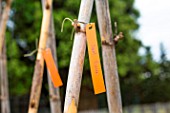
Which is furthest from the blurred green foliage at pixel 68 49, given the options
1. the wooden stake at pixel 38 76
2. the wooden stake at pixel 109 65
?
the wooden stake at pixel 109 65

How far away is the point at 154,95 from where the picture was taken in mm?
5180

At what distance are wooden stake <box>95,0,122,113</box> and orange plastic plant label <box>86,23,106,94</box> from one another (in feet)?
0.14

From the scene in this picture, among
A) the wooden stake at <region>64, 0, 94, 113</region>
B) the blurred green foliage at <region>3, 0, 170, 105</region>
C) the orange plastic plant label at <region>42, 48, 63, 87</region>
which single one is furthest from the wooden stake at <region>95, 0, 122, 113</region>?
the blurred green foliage at <region>3, 0, 170, 105</region>

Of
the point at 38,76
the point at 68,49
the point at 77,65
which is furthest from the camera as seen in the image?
the point at 68,49

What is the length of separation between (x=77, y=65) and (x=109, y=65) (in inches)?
3.6

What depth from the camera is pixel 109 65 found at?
2.39ft

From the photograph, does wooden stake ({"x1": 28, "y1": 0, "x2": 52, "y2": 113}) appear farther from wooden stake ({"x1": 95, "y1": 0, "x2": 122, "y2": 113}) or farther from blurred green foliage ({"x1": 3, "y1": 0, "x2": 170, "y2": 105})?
blurred green foliage ({"x1": 3, "y1": 0, "x2": 170, "y2": 105})

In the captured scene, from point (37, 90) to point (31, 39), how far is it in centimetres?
342

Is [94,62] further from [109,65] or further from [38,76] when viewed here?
[38,76]

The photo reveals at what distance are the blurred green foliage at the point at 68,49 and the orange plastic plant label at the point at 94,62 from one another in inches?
111

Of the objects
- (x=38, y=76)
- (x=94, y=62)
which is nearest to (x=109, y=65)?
(x=94, y=62)

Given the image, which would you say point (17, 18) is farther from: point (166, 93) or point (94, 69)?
point (94, 69)

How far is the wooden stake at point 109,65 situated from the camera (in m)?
0.73

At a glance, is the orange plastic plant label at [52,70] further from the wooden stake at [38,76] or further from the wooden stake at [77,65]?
the wooden stake at [77,65]
